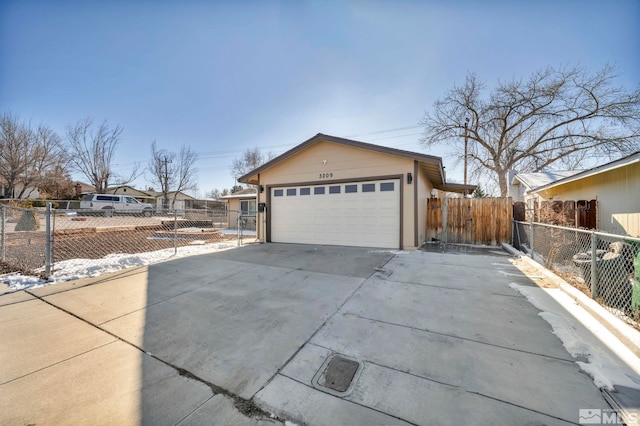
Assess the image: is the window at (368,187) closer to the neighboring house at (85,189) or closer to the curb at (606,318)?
the curb at (606,318)

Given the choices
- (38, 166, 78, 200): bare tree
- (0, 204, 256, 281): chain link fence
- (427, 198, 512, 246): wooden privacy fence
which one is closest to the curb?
(427, 198, 512, 246): wooden privacy fence

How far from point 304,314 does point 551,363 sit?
2557 mm

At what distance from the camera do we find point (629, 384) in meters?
1.90

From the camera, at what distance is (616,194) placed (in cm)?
657

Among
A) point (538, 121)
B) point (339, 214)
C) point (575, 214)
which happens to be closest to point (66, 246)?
point (339, 214)

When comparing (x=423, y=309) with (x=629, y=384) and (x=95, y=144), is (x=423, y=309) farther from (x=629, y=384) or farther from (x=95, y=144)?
(x=95, y=144)

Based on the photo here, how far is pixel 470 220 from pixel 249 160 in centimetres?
3150

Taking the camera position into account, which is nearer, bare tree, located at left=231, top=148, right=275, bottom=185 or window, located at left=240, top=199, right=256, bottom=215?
window, located at left=240, top=199, right=256, bottom=215

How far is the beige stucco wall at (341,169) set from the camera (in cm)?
802

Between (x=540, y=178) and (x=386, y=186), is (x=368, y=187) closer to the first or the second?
(x=386, y=186)

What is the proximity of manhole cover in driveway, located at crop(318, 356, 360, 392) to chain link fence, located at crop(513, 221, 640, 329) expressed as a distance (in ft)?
11.3

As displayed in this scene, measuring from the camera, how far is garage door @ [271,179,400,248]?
8.32 metres

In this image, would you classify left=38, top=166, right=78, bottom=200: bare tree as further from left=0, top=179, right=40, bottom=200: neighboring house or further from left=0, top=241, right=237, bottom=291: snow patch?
left=0, top=241, right=237, bottom=291: snow patch

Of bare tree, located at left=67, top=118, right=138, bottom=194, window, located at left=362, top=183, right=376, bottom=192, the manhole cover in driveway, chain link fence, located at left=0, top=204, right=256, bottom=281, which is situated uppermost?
bare tree, located at left=67, top=118, right=138, bottom=194
